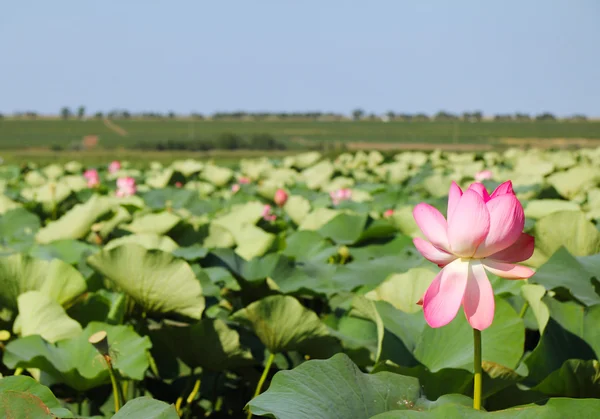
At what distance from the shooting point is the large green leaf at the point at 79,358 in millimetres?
1396

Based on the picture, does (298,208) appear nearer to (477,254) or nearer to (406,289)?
(406,289)

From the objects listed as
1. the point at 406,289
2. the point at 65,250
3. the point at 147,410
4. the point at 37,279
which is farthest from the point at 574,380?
the point at 65,250

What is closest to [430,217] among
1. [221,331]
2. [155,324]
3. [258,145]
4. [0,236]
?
[221,331]

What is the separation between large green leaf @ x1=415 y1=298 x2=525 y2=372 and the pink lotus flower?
16.3 inches

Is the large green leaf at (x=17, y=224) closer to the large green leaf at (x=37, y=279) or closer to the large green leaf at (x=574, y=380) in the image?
the large green leaf at (x=37, y=279)

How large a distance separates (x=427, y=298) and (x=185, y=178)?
5514mm

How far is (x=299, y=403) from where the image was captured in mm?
910

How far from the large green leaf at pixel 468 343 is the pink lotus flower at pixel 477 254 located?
0.41 meters

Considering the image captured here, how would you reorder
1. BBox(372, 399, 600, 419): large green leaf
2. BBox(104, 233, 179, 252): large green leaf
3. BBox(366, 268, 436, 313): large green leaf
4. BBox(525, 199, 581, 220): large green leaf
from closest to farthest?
BBox(372, 399, 600, 419): large green leaf < BBox(366, 268, 436, 313): large green leaf < BBox(104, 233, 179, 252): large green leaf < BBox(525, 199, 581, 220): large green leaf

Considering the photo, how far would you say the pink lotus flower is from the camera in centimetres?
81

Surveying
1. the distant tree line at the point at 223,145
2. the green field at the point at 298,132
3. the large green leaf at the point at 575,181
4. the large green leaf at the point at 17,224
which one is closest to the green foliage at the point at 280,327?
the large green leaf at the point at 17,224

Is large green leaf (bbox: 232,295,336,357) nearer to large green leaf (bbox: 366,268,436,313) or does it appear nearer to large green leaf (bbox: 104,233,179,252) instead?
large green leaf (bbox: 366,268,436,313)

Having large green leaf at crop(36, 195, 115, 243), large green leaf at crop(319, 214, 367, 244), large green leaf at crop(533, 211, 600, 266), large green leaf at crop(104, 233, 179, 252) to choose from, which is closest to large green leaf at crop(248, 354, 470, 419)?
large green leaf at crop(533, 211, 600, 266)

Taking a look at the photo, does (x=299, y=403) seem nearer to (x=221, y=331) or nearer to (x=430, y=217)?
(x=430, y=217)
